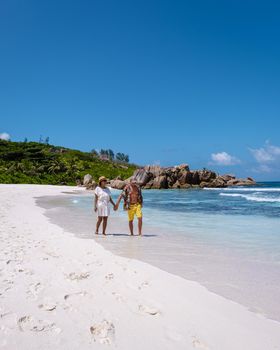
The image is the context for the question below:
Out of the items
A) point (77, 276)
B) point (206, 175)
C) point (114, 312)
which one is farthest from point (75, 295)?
point (206, 175)

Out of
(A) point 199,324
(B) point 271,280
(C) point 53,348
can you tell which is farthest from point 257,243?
(C) point 53,348

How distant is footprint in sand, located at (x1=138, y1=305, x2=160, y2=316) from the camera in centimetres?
381

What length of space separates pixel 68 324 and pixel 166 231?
792cm

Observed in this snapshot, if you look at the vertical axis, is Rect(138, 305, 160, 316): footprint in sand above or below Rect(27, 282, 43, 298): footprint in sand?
below

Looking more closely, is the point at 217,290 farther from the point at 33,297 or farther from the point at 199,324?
the point at 33,297

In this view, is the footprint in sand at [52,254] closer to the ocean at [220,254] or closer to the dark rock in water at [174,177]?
the ocean at [220,254]

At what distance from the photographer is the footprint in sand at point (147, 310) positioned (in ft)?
12.5

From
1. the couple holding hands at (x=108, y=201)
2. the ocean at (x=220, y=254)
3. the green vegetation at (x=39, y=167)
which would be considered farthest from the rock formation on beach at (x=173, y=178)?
the couple holding hands at (x=108, y=201)

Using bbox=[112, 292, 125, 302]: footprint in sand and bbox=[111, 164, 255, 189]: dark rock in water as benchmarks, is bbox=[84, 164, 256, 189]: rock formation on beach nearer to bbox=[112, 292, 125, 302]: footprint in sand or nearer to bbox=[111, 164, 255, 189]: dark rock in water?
bbox=[111, 164, 255, 189]: dark rock in water

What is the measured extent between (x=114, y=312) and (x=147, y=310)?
15.5 inches

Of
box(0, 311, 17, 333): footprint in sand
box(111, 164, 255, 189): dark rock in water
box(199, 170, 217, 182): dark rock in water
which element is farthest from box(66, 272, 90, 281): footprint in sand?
box(199, 170, 217, 182): dark rock in water

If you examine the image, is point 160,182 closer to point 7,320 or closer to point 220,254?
point 220,254

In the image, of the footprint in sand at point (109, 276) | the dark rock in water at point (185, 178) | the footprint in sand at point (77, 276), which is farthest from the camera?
the dark rock in water at point (185, 178)

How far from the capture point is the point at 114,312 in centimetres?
381
